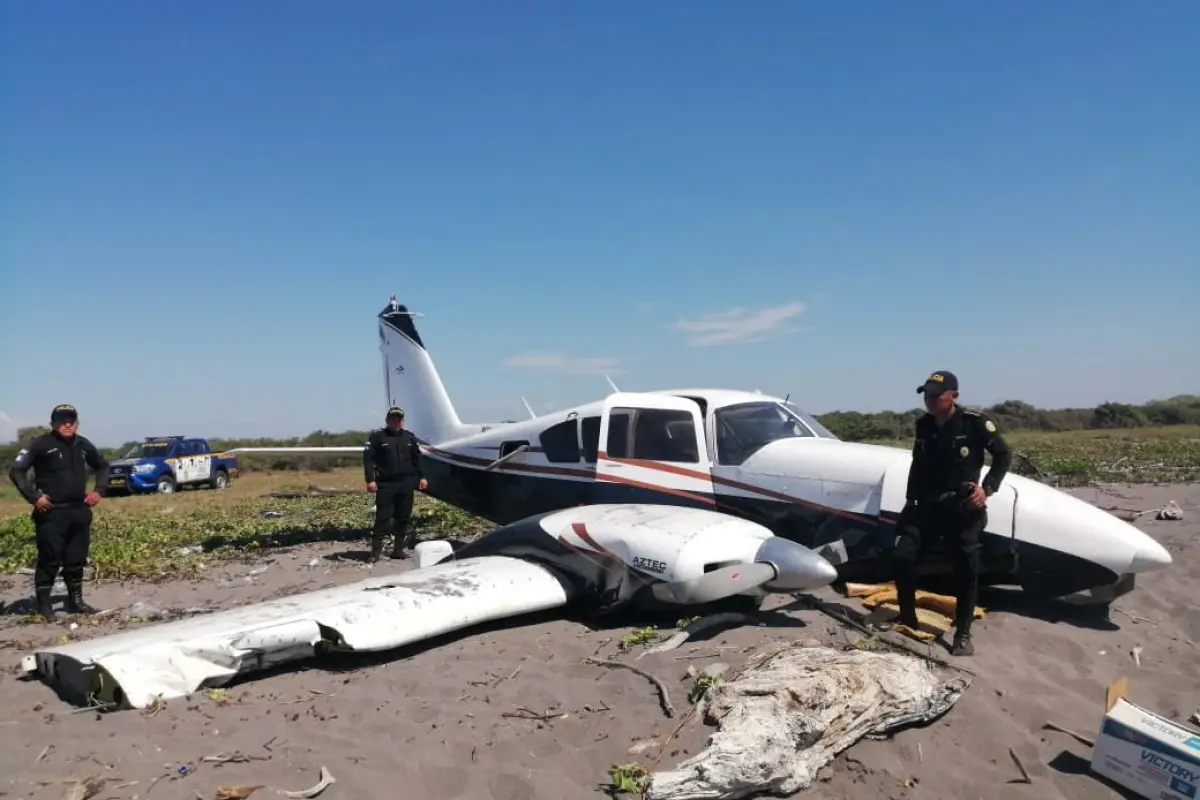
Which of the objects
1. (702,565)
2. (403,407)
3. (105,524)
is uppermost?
(403,407)

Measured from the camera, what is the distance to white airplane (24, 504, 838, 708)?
4.81 metres

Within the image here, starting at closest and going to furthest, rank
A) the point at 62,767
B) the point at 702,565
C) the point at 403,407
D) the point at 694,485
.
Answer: the point at 62,767 → the point at 702,565 → the point at 694,485 → the point at 403,407

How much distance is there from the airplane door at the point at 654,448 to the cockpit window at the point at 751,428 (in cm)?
18

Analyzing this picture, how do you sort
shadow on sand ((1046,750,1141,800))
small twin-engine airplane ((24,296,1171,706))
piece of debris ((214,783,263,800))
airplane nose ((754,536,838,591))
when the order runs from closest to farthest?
piece of debris ((214,783,263,800)) → shadow on sand ((1046,750,1141,800)) → small twin-engine airplane ((24,296,1171,706)) → airplane nose ((754,536,838,591))

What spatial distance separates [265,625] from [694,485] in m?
3.96

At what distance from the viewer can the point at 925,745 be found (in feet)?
13.3

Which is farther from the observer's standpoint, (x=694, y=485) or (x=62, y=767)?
(x=694, y=485)

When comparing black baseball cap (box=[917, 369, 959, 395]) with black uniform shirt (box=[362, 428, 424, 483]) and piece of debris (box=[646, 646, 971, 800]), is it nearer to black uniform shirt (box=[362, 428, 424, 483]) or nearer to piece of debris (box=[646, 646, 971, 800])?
piece of debris (box=[646, 646, 971, 800])

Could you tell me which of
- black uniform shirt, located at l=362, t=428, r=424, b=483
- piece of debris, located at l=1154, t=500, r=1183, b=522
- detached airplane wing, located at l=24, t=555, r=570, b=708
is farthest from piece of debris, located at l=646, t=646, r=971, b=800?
piece of debris, located at l=1154, t=500, r=1183, b=522

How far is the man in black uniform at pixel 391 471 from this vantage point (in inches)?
400

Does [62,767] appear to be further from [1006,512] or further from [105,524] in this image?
[105,524]

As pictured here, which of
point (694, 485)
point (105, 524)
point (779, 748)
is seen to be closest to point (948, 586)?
point (694, 485)

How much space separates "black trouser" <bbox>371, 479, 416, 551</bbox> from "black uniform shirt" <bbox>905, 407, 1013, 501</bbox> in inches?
254

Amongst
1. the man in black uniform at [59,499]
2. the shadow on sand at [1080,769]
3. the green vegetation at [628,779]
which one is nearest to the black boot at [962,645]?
the shadow on sand at [1080,769]
